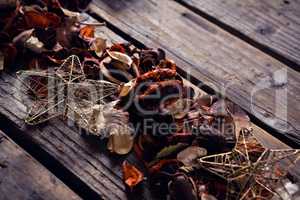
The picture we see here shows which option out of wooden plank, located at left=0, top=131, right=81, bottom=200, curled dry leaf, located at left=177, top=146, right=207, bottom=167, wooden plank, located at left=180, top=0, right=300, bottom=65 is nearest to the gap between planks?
wooden plank, located at left=180, top=0, right=300, bottom=65

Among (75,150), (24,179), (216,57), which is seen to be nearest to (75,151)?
(75,150)

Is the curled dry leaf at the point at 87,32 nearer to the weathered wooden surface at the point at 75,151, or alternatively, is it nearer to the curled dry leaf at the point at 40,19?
the curled dry leaf at the point at 40,19

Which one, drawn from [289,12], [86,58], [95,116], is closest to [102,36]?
[86,58]

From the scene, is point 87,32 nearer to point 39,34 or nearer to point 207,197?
point 39,34

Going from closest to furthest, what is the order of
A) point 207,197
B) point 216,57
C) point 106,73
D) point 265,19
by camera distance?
point 207,197 < point 106,73 < point 216,57 < point 265,19

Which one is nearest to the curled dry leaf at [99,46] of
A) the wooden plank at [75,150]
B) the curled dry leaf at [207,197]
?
the wooden plank at [75,150]

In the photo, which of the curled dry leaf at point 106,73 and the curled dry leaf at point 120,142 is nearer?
the curled dry leaf at point 120,142

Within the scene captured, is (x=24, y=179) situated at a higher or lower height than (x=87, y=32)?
lower
